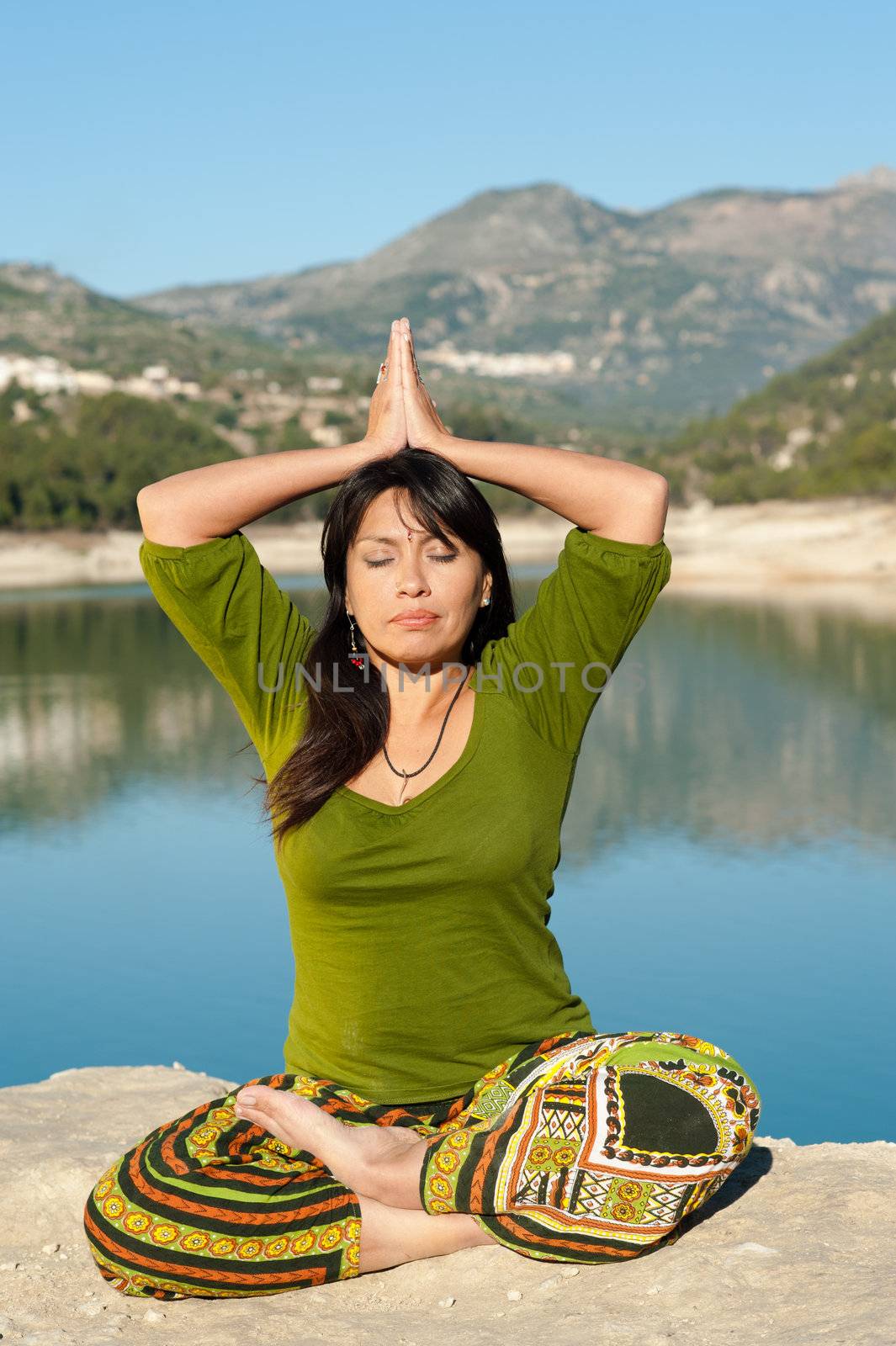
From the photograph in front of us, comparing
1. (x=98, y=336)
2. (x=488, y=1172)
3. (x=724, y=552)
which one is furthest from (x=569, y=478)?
(x=98, y=336)

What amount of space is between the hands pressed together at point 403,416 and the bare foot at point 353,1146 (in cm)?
86

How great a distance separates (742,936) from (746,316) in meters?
168

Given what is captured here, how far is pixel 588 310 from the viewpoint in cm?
16188

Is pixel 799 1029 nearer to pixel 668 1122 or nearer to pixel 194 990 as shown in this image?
pixel 194 990

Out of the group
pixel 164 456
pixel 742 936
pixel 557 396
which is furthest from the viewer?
pixel 557 396

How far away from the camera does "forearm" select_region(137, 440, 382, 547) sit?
1987 mm

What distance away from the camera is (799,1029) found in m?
4.32

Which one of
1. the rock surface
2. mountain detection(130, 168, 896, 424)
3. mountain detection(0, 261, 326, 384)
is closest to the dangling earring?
the rock surface

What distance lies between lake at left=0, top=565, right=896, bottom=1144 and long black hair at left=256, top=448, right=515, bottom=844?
20cm

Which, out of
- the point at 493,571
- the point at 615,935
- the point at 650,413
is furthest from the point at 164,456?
the point at 650,413

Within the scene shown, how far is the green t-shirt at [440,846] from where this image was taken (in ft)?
6.21

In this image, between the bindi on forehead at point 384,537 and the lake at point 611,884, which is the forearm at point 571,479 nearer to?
the bindi on forehead at point 384,537

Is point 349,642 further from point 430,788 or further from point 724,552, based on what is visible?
point 724,552

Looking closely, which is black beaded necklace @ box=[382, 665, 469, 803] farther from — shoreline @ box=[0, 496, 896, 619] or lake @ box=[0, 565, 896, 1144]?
shoreline @ box=[0, 496, 896, 619]
